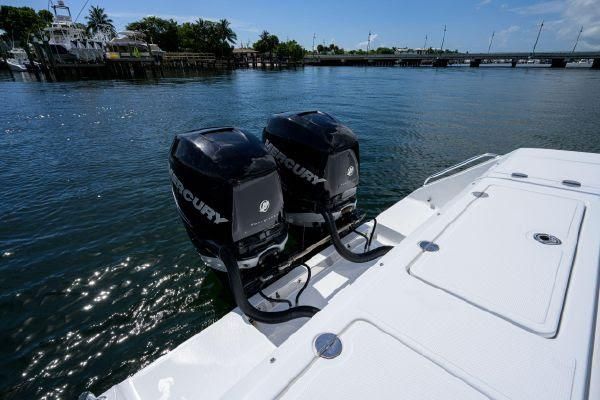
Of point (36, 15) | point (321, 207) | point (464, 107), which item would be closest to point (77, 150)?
point (321, 207)

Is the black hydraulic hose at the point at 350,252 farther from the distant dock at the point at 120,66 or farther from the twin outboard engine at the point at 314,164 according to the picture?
the distant dock at the point at 120,66

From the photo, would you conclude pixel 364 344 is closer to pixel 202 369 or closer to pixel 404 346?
pixel 404 346

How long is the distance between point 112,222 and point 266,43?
89.8 metres

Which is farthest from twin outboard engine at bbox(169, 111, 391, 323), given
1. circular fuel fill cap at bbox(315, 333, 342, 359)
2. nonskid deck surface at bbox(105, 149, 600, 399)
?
circular fuel fill cap at bbox(315, 333, 342, 359)

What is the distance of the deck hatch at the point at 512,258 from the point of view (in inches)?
51.7

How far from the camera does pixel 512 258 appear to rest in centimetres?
161

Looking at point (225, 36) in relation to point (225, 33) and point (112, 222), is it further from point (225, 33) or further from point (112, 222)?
point (112, 222)

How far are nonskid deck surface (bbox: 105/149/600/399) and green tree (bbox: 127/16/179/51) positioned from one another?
7457 cm

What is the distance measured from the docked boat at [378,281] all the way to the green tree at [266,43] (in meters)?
87.9

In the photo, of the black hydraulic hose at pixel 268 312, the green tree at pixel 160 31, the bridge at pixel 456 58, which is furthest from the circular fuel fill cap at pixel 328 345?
the bridge at pixel 456 58

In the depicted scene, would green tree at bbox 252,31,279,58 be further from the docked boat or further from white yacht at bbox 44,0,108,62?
the docked boat

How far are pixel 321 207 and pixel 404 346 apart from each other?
6.96 feet

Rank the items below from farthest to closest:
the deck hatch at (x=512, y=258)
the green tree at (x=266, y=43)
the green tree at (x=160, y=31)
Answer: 1. the green tree at (x=266, y=43)
2. the green tree at (x=160, y=31)
3. the deck hatch at (x=512, y=258)

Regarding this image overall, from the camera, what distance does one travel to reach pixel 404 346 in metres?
1.16
